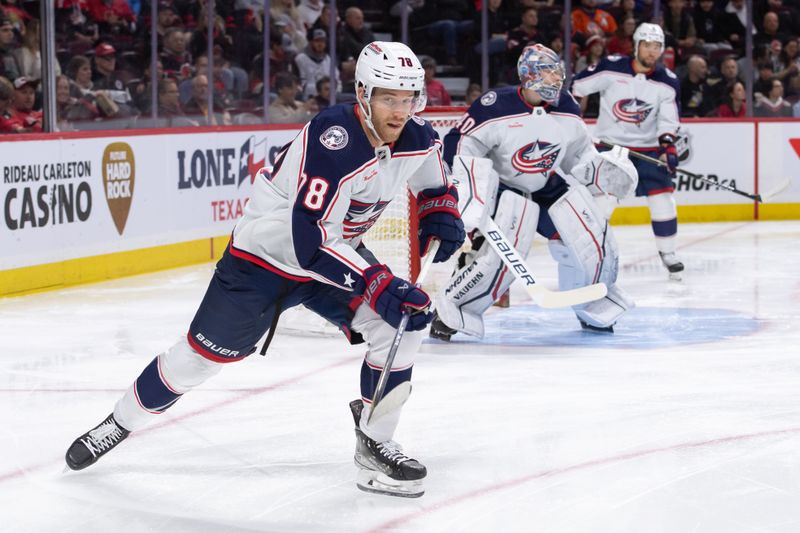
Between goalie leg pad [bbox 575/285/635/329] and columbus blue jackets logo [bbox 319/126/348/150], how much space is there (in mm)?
2472

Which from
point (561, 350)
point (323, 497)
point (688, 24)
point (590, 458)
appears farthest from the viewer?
point (688, 24)

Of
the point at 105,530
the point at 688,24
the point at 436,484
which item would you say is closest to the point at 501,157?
the point at 436,484

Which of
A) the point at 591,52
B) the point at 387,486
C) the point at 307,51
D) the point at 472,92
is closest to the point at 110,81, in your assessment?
the point at 307,51

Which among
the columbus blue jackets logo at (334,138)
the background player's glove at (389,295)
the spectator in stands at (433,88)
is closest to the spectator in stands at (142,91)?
the spectator in stands at (433,88)

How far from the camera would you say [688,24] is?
31.1ft

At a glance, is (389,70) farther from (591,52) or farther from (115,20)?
(591,52)

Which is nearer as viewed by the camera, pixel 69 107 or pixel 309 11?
pixel 69 107

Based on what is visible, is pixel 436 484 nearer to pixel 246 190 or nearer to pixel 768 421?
pixel 768 421

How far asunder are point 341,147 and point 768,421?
61.3 inches

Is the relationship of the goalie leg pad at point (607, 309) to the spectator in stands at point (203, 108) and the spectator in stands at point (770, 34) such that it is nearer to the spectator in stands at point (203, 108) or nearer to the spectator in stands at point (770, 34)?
the spectator in stands at point (203, 108)

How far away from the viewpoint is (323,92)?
846cm

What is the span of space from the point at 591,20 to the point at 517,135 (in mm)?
4920

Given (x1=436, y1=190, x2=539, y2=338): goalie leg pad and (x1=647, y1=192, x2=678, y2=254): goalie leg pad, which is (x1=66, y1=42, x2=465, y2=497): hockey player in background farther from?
(x1=647, y1=192, x2=678, y2=254): goalie leg pad

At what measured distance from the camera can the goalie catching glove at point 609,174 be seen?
4965mm
